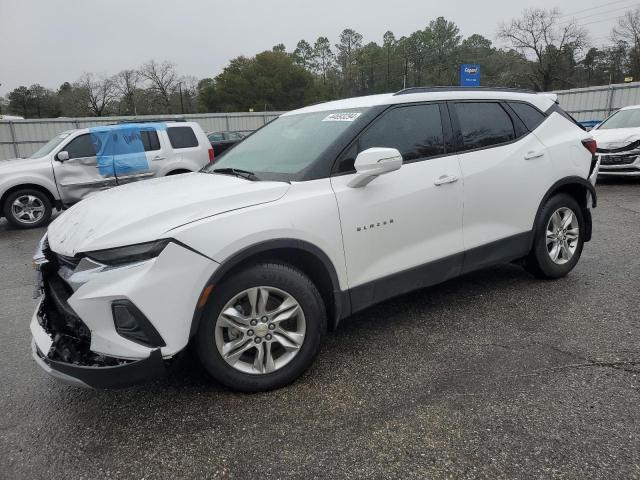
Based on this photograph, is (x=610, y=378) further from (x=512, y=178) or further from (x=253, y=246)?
(x=253, y=246)

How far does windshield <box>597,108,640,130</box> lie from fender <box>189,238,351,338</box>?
1081cm

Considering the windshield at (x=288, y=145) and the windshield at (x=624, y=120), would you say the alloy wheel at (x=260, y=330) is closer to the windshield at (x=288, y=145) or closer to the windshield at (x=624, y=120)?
the windshield at (x=288, y=145)

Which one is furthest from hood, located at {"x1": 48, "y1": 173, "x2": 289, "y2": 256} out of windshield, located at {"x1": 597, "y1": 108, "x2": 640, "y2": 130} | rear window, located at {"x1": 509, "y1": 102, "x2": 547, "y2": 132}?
windshield, located at {"x1": 597, "y1": 108, "x2": 640, "y2": 130}

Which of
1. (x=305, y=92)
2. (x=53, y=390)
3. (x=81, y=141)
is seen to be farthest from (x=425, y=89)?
(x=305, y=92)

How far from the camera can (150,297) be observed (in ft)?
7.43

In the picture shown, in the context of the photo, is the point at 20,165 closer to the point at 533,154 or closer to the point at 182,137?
the point at 182,137

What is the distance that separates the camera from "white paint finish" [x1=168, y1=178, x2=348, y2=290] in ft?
7.94

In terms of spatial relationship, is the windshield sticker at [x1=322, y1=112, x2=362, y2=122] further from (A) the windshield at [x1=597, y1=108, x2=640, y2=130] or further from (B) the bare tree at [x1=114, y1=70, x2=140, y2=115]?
(B) the bare tree at [x1=114, y1=70, x2=140, y2=115]

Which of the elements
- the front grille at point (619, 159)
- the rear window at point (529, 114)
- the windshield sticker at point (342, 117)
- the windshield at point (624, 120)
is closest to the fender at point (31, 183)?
the windshield sticker at point (342, 117)

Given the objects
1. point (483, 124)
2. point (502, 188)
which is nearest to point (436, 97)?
point (483, 124)

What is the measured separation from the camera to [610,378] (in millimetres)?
2750

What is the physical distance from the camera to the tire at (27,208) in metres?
8.64

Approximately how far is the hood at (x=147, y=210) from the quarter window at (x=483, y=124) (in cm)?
168

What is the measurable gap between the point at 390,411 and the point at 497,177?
6.93 ft
